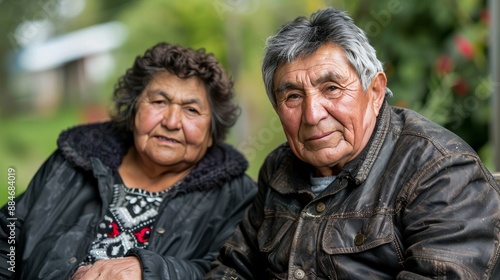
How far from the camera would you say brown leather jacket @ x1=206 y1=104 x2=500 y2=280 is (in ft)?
6.64

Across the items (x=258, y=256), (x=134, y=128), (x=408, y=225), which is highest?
(x=134, y=128)

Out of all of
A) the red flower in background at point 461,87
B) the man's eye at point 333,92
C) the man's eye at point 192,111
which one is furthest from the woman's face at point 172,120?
the red flower in background at point 461,87

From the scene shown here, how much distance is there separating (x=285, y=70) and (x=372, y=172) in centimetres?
45

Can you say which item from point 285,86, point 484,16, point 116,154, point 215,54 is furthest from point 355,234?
point 484,16

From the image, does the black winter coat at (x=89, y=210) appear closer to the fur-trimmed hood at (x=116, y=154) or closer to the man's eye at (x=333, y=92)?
the fur-trimmed hood at (x=116, y=154)

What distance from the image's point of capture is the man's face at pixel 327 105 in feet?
7.54

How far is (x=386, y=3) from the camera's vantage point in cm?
468

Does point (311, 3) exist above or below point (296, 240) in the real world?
above

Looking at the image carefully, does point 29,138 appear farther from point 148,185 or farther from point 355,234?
point 355,234

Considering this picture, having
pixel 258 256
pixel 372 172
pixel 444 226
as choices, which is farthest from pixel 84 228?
pixel 444 226

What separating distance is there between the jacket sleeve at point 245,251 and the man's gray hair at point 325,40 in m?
0.61

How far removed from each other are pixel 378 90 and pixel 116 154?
136cm

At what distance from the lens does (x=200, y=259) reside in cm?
290

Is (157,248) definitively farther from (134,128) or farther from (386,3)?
(386,3)
